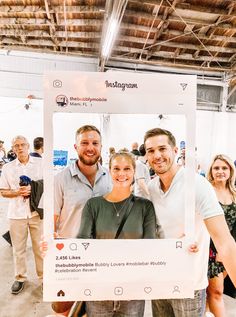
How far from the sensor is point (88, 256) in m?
0.92

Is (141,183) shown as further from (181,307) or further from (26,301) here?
(26,301)

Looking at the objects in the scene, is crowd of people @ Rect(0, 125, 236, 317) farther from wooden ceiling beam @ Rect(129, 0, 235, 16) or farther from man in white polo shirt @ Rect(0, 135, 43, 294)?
wooden ceiling beam @ Rect(129, 0, 235, 16)

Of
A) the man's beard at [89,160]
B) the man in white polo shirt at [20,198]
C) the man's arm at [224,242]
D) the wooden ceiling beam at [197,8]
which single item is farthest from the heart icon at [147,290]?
the wooden ceiling beam at [197,8]

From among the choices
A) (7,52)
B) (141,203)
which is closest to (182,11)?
(7,52)

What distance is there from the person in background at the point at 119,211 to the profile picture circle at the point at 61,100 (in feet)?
0.77

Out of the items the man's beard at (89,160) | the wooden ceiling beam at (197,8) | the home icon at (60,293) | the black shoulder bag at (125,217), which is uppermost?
the wooden ceiling beam at (197,8)

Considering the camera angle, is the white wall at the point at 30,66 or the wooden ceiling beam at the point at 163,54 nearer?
the wooden ceiling beam at the point at 163,54

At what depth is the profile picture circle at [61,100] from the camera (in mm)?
903

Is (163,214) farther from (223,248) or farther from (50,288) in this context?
(50,288)

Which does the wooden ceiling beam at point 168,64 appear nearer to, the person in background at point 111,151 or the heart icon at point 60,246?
the person in background at point 111,151

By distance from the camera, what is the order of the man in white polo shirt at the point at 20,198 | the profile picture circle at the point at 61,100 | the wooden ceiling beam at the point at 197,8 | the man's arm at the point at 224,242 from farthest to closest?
the wooden ceiling beam at the point at 197,8 → the man in white polo shirt at the point at 20,198 → the man's arm at the point at 224,242 → the profile picture circle at the point at 61,100

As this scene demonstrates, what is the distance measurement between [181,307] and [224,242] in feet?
1.07

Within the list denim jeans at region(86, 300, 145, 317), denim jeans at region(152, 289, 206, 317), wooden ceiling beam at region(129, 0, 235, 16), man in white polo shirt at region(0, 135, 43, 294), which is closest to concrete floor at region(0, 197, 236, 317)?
man in white polo shirt at region(0, 135, 43, 294)

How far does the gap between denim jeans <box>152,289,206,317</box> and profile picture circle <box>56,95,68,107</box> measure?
855mm
